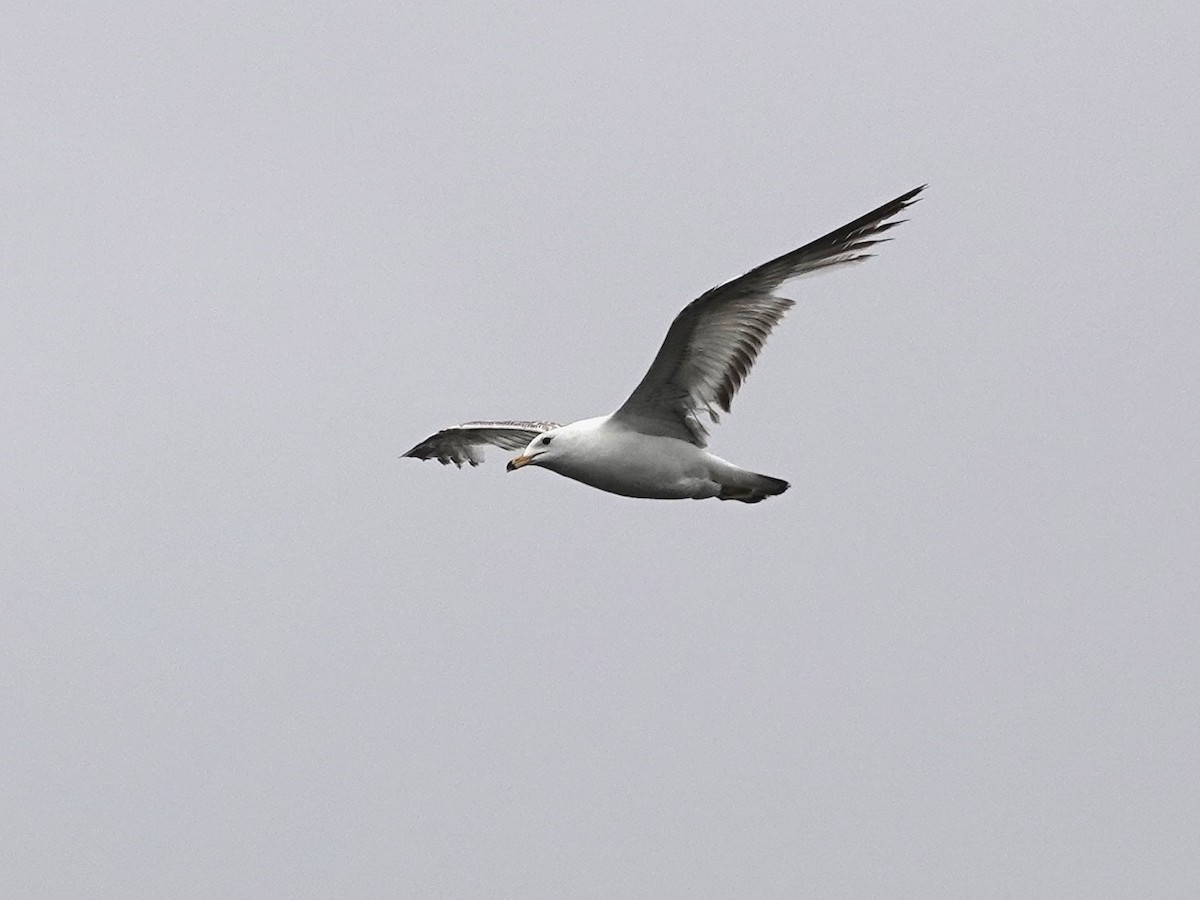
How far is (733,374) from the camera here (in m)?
22.6

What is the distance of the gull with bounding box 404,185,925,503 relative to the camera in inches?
858

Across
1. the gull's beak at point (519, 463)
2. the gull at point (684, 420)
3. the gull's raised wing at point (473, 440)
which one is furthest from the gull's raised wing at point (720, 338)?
the gull's raised wing at point (473, 440)

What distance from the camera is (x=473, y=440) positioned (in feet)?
96.3

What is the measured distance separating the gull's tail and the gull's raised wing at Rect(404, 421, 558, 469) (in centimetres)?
→ 397

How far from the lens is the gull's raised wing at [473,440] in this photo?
91.1 feet

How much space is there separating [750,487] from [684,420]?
1.24 m

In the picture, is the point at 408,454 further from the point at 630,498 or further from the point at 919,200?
the point at 919,200

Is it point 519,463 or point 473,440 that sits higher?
point 473,440

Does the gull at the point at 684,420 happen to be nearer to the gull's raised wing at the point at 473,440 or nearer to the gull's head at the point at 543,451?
the gull's head at the point at 543,451

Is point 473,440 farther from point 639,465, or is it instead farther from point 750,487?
point 639,465

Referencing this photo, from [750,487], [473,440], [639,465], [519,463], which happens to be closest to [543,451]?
[519,463]

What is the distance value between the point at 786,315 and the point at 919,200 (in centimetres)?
251

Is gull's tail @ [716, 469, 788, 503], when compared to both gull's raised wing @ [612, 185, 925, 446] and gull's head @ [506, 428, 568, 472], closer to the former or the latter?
gull's raised wing @ [612, 185, 925, 446]

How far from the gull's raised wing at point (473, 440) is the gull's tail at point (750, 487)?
13.0 ft
